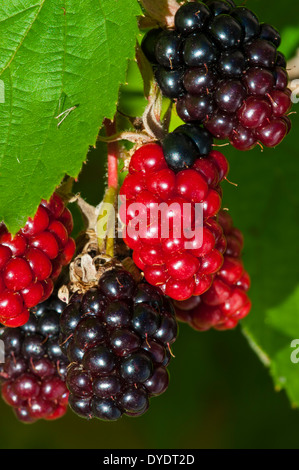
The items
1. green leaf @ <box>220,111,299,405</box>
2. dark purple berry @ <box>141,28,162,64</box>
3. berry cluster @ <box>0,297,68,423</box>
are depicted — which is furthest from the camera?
green leaf @ <box>220,111,299,405</box>

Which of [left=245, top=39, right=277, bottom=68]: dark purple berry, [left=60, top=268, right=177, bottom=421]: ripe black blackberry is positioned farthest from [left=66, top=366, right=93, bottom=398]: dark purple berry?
[left=245, top=39, right=277, bottom=68]: dark purple berry

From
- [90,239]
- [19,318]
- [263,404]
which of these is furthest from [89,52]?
[263,404]

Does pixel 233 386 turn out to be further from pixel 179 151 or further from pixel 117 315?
pixel 179 151

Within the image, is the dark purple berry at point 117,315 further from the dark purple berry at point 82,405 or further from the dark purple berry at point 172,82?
the dark purple berry at point 172,82

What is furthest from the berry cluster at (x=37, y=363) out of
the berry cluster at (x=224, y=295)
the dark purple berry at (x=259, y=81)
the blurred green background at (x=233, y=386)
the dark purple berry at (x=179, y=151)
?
the blurred green background at (x=233, y=386)

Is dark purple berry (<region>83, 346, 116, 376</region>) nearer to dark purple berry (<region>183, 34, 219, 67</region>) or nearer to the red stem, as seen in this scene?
the red stem

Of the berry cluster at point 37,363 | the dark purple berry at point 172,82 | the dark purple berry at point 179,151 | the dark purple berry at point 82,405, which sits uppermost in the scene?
the dark purple berry at point 172,82

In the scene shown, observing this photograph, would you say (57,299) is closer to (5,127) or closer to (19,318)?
(19,318)
